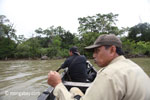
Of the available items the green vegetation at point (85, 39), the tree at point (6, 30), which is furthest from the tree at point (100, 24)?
the tree at point (6, 30)

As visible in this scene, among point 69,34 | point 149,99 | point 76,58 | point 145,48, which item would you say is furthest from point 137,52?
point 149,99

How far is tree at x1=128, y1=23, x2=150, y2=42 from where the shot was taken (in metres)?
29.2

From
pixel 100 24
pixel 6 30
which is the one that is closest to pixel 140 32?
pixel 100 24

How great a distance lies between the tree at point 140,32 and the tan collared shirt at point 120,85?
32.1m

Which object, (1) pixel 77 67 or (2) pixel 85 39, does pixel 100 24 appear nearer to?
(2) pixel 85 39

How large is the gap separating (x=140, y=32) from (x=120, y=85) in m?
32.9

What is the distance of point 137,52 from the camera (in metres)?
25.4

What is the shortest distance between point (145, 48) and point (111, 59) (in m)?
27.2

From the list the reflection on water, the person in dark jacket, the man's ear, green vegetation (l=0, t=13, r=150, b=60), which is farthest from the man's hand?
green vegetation (l=0, t=13, r=150, b=60)

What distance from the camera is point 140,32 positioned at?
29922 mm

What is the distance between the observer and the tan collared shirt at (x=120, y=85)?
0.76 m

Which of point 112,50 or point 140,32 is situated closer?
point 112,50

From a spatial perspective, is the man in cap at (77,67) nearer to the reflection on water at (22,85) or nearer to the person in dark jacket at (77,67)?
the person in dark jacket at (77,67)

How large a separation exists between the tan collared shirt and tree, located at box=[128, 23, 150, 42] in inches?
1266
